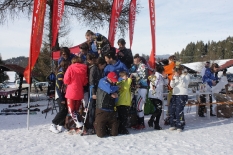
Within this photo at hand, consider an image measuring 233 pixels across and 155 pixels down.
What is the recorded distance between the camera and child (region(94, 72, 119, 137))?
18.0 ft

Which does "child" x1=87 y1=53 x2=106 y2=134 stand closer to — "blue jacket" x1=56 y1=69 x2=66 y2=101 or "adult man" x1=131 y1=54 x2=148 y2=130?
"blue jacket" x1=56 y1=69 x2=66 y2=101

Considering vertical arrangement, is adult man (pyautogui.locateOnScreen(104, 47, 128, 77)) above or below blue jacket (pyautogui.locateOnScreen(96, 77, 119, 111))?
above

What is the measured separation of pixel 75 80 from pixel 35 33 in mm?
1773

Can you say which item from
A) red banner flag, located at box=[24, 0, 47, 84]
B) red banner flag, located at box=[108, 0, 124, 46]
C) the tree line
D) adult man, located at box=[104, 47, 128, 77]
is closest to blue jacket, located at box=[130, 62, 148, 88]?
adult man, located at box=[104, 47, 128, 77]

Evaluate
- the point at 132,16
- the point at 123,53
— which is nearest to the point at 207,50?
the point at 132,16

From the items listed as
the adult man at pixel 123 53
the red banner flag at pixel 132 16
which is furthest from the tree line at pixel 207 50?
the adult man at pixel 123 53

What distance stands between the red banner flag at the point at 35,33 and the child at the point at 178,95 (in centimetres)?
335

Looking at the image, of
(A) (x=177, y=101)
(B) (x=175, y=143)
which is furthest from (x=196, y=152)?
(A) (x=177, y=101)

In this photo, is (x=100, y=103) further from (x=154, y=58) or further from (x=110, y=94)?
(x=154, y=58)

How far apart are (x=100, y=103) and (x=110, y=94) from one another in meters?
0.27

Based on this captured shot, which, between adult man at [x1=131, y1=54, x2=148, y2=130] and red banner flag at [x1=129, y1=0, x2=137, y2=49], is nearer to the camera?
adult man at [x1=131, y1=54, x2=148, y2=130]

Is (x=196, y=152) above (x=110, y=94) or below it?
below

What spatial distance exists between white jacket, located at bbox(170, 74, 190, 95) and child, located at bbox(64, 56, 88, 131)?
212 cm

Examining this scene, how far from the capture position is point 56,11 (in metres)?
9.95
